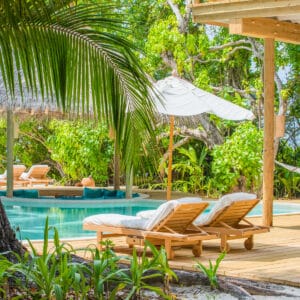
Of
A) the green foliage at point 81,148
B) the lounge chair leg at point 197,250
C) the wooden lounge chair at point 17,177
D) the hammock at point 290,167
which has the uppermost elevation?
the green foliage at point 81,148

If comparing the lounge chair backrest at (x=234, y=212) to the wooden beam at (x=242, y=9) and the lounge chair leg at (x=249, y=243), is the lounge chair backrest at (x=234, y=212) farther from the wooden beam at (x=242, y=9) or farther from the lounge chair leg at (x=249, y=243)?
the wooden beam at (x=242, y=9)

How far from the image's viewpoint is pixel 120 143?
18.3 ft

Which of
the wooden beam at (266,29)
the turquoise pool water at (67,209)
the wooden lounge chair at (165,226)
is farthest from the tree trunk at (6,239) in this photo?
the turquoise pool water at (67,209)

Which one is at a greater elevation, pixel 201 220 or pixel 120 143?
pixel 120 143

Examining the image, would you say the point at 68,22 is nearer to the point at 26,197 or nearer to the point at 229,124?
the point at 26,197

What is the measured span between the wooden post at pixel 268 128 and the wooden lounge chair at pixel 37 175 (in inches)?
376

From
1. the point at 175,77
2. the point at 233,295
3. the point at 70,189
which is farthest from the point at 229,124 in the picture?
the point at 233,295

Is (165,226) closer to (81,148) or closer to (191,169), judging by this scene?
(191,169)

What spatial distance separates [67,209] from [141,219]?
24.9 ft

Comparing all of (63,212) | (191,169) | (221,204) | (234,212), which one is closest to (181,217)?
(221,204)

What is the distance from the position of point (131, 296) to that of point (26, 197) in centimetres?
1151

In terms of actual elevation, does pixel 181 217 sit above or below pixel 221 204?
below

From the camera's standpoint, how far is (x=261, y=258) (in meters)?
7.68

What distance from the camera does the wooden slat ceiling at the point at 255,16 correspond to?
9227mm
